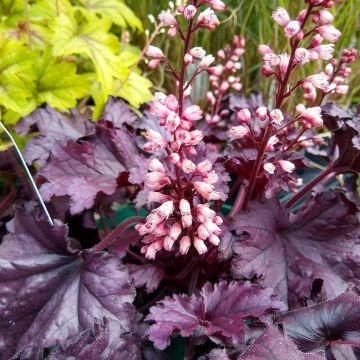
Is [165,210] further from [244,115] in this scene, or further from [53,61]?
[53,61]

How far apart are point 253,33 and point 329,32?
1439 mm

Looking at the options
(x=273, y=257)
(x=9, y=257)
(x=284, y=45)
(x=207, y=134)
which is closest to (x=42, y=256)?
(x=9, y=257)

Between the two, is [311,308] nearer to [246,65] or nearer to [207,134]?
[207,134]

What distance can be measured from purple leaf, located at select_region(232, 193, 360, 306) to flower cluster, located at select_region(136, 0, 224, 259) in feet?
0.56

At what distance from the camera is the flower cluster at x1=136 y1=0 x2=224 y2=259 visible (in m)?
0.82

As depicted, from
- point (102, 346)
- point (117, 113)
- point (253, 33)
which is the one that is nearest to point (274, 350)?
point (102, 346)

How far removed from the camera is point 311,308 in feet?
2.97

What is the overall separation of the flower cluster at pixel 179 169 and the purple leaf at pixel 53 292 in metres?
0.13

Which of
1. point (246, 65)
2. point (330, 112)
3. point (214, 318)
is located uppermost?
point (330, 112)

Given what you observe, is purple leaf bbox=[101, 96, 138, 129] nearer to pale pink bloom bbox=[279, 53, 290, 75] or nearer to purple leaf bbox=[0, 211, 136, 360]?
purple leaf bbox=[0, 211, 136, 360]

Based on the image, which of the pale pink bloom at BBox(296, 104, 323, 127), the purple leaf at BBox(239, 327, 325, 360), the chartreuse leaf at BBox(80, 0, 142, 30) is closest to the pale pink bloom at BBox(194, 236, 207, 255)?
the purple leaf at BBox(239, 327, 325, 360)

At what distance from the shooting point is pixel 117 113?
→ 4.55ft

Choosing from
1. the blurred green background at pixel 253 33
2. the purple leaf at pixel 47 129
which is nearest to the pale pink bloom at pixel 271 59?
the purple leaf at pixel 47 129

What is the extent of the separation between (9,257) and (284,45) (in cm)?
143
